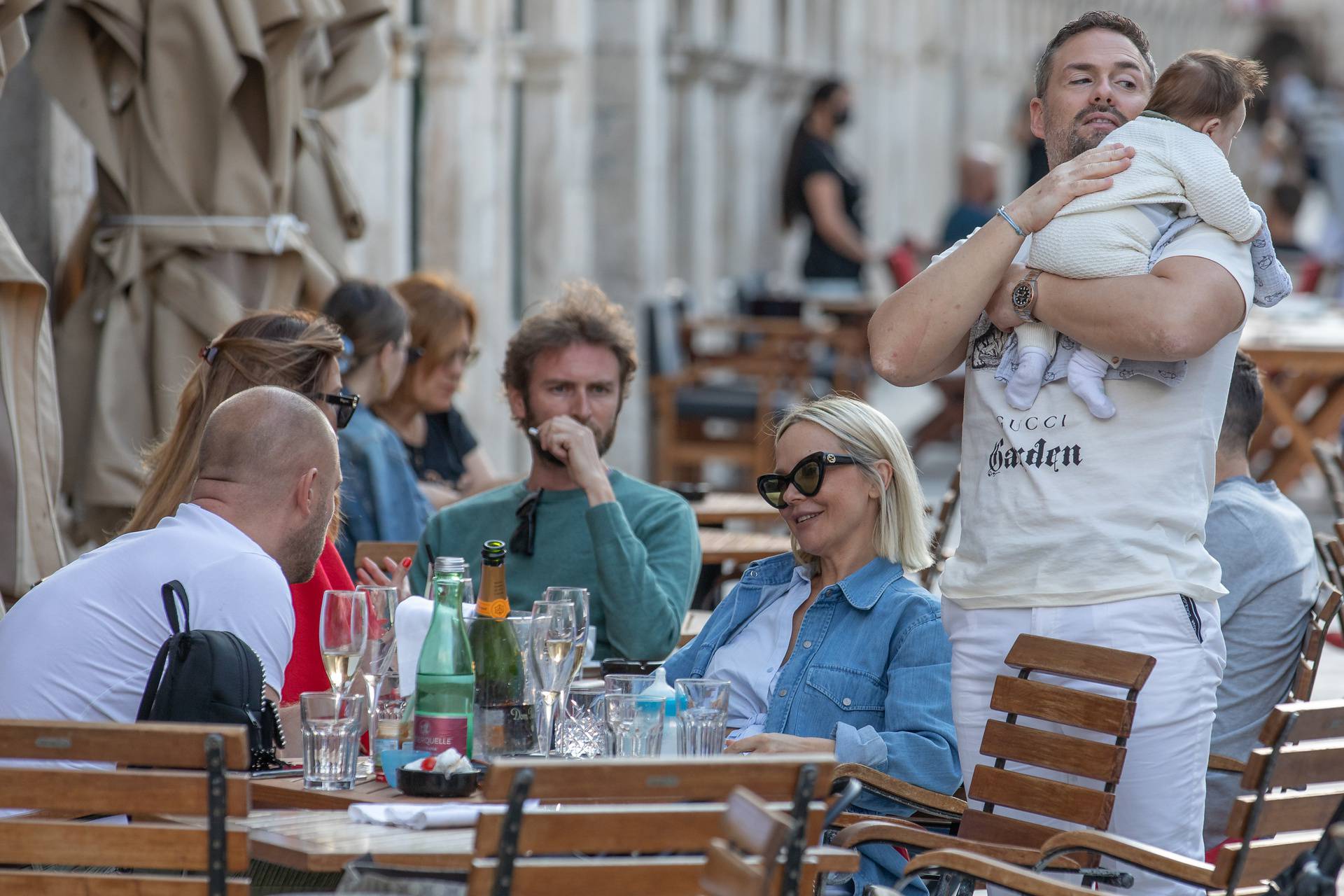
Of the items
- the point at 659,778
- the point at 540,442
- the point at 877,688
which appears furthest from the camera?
the point at 540,442

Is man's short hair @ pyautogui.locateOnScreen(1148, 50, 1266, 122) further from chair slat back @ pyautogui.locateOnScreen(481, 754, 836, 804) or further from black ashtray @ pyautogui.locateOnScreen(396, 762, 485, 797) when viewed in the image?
black ashtray @ pyautogui.locateOnScreen(396, 762, 485, 797)

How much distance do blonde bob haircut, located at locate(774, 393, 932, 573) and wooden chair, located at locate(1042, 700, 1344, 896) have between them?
784 mm

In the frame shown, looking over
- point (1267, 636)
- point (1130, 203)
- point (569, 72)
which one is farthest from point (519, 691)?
point (569, 72)

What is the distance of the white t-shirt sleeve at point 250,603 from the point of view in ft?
10.3

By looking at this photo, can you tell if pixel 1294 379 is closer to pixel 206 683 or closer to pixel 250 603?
pixel 250 603

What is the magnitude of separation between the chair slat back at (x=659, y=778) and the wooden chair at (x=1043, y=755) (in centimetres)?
76

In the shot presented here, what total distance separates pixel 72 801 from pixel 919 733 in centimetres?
155

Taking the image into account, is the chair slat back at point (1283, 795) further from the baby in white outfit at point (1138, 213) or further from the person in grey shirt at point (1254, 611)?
the person in grey shirt at point (1254, 611)

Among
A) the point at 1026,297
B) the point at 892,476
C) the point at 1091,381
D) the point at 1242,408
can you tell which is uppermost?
the point at 1026,297

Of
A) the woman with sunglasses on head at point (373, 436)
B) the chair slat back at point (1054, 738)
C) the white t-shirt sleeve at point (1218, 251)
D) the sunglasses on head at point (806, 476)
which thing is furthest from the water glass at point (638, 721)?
the woman with sunglasses on head at point (373, 436)

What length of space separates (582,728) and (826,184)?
937cm

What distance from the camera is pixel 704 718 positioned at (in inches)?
119

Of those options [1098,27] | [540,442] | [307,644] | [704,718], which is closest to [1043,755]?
[704,718]

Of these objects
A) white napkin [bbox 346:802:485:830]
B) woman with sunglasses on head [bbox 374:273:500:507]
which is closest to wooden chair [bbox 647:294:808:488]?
woman with sunglasses on head [bbox 374:273:500:507]
